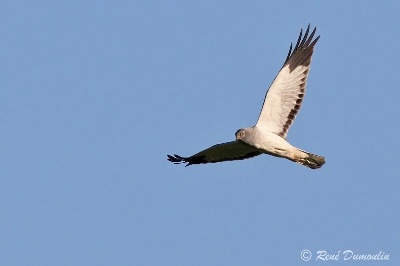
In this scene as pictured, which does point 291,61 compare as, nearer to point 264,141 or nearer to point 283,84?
point 283,84

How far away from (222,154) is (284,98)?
2.17m

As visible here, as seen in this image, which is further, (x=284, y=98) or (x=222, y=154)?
(x=222, y=154)

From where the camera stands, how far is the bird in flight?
576 inches

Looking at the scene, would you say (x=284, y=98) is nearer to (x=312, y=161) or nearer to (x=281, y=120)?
(x=281, y=120)

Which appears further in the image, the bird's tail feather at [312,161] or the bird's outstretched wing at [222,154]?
the bird's outstretched wing at [222,154]

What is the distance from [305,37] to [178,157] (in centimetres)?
420

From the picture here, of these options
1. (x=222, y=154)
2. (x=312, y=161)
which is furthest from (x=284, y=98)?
(x=222, y=154)

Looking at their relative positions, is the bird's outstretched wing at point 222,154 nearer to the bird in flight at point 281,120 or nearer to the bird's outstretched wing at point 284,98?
the bird in flight at point 281,120

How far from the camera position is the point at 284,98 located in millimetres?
15164

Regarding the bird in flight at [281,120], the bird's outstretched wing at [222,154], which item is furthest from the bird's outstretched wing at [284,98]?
the bird's outstretched wing at [222,154]

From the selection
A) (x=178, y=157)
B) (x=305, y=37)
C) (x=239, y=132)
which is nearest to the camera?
(x=239, y=132)

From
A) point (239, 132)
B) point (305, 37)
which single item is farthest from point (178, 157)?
point (305, 37)

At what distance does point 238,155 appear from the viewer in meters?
16.1

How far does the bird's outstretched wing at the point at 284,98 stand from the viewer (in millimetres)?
15086
